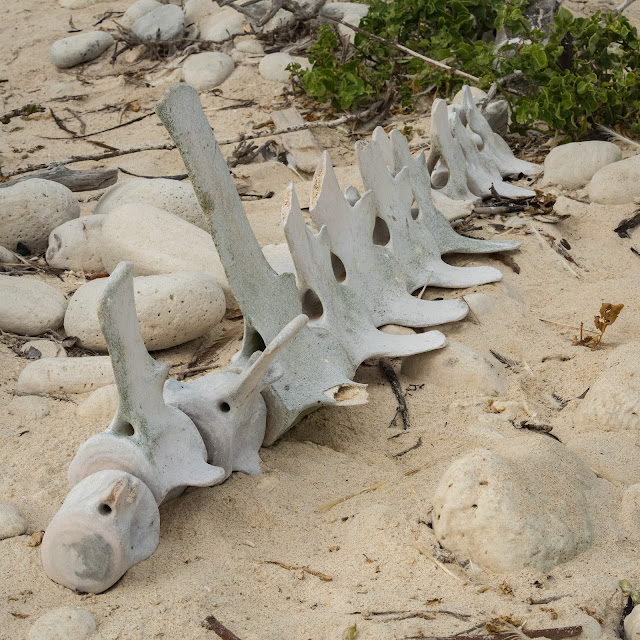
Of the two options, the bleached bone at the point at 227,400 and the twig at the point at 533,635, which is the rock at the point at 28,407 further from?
the twig at the point at 533,635

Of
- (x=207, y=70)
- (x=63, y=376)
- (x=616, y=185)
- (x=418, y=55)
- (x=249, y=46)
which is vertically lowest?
(x=616, y=185)

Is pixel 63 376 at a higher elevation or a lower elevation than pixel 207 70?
lower

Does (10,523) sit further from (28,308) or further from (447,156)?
(447,156)

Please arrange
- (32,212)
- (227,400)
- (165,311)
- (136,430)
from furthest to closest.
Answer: (32,212) → (165,311) → (227,400) → (136,430)

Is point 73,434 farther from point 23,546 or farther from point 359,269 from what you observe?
point 359,269

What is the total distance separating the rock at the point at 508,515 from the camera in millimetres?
1979

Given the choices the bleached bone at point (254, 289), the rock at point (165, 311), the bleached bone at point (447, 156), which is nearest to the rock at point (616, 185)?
the bleached bone at point (447, 156)

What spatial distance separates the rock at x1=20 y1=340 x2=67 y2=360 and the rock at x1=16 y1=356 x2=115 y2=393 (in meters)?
0.26

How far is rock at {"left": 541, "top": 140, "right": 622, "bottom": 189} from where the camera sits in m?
5.12

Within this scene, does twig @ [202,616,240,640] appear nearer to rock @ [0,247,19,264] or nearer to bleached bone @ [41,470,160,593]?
bleached bone @ [41,470,160,593]

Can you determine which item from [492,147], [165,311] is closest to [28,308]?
[165,311]

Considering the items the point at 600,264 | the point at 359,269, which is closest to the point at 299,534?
the point at 359,269

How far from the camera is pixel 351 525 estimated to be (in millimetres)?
2199

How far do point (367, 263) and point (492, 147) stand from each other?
7.59 ft
